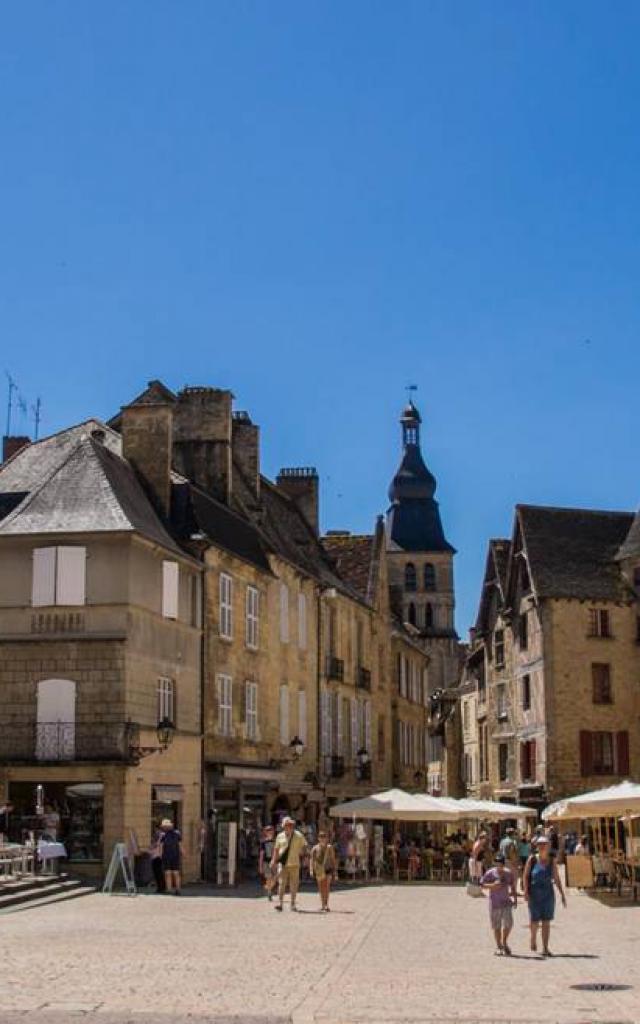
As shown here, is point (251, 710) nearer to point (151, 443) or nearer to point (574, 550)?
point (151, 443)

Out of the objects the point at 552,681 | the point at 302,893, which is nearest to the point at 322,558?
the point at 552,681

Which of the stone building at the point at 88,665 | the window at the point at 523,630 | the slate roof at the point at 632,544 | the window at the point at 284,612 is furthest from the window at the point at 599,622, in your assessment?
the stone building at the point at 88,665

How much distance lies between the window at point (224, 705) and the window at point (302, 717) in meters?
5.92

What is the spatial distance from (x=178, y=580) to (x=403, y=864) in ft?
33.3

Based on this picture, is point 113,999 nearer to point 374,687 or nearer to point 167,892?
point 167,892

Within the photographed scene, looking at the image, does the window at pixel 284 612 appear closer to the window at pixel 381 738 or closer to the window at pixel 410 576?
the window at pixel 381 738

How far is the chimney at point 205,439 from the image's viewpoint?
35.2 m

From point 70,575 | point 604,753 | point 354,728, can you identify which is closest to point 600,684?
point 604,753

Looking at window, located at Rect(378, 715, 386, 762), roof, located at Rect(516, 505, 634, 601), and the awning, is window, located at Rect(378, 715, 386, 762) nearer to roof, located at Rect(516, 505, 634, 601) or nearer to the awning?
roof, located at Rect(516, 505, 634, 601)

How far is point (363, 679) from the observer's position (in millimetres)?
45312

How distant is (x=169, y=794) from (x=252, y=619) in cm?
649

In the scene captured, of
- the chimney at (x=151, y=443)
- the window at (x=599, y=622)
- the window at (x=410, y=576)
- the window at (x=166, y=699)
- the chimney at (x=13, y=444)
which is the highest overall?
the window at (x=410, y=576)

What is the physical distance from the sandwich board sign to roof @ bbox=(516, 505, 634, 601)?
2264cm

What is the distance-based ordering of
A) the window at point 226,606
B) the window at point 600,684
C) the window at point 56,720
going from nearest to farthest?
the window at point 56,720
the window at point 226,606
the window at point 600,684
